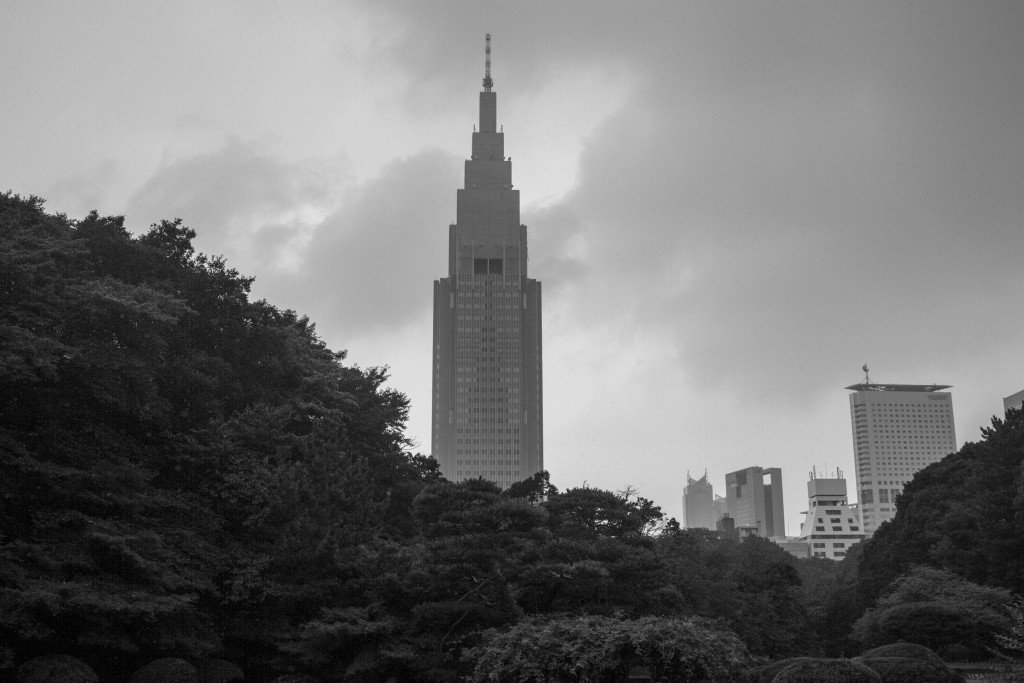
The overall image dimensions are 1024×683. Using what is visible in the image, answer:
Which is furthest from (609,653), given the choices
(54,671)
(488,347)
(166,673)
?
(488,347)

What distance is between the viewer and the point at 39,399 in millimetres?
21500

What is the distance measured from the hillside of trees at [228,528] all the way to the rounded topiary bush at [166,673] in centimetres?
105

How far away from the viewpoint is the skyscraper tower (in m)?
113

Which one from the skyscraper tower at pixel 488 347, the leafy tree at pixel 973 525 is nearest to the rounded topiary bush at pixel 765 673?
the leafy tree at pixel 973 525

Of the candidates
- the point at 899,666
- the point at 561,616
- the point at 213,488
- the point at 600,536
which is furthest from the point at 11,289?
the point at 899,666

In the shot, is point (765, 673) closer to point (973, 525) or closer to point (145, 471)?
point (145, 471)

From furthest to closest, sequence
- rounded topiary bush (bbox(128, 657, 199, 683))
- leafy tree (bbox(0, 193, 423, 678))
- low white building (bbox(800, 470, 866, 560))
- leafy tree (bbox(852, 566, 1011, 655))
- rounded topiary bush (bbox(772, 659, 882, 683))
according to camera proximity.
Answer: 1. low white building (bbox(800, 470, 866, 560))
2. leafy tree (bbox(852, 566, 1011, 655))
3. leafy tree (bbox(0, 193, 423, 678))
4. rounded topiary bush (bbox(128, 657, 199, 683))
5. rounded topiary bush (bbox(772, 659, 882, 683))

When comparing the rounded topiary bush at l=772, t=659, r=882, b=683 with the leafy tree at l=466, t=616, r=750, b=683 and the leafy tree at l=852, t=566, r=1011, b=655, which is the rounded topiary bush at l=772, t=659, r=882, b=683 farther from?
the leafy tree at l=852, t=566, r=1011, b=655

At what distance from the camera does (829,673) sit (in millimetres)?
17656

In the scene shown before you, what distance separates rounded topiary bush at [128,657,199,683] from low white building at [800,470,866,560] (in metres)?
163

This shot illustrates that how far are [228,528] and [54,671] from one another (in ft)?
23.2

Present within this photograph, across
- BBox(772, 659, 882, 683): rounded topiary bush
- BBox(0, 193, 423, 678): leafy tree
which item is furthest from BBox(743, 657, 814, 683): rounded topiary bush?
BBox(0, 193, 423, 678): leafy tree

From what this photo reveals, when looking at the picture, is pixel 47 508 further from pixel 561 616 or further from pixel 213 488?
pixel 561 616

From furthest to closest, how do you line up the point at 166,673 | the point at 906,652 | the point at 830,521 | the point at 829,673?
the point at 830,521 → the point at 906,652 → the point at 166,673 → the point at 829,673
